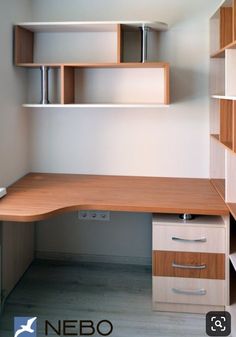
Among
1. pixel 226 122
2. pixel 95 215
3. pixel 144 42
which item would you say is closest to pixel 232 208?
pixel 226 122

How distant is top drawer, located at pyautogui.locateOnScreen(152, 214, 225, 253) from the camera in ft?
8.13

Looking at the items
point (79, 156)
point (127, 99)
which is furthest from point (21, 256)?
point (127, 99)

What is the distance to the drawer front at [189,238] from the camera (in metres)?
2.48

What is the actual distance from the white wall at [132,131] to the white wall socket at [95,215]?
0.08 m

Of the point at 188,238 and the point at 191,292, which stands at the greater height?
the point at 188,238

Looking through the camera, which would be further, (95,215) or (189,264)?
(95,215)

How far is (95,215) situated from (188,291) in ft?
3.55

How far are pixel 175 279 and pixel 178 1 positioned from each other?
6.86 ft

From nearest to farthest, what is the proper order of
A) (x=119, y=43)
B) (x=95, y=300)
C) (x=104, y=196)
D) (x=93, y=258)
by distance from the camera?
(x=104, y=196)
(x=95, y=300)
(x=119, y=43)
(x=93, y=258)

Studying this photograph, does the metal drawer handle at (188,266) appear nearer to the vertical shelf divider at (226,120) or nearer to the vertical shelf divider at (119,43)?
the vertical shelf divider at (226,120)

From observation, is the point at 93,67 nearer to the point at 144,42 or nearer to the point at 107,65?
the point at 107,65

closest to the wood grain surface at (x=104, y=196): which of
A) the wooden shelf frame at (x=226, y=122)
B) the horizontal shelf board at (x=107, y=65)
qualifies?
the wooden shelf frame at (x=226, y=122)

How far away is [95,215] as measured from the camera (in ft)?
10.9

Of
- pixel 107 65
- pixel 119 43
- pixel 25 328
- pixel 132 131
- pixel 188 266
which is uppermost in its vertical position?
pixel 119 43
